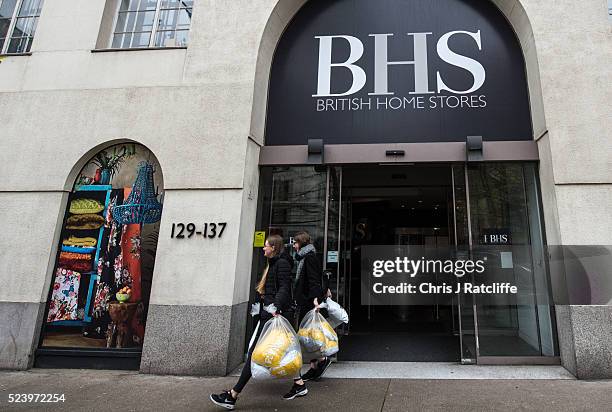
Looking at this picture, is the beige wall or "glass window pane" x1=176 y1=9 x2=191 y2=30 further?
"glass window pane" x1=176 y1=9 x2=191 y2=30

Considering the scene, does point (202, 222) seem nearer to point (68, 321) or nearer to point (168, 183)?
point (168, 183)

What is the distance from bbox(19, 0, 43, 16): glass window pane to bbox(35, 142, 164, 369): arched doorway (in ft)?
13.2

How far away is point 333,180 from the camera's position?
6.27 meters

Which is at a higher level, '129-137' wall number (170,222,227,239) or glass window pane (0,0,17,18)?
glass window pane (0,0,17,18)

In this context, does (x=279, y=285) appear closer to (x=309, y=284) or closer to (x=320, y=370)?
(x=309, y=284)

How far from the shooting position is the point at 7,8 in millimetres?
7535

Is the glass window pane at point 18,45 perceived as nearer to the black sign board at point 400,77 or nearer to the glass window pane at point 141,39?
the glass window pane at point 141,39

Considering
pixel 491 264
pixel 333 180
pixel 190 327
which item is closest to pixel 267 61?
pixel 333 180

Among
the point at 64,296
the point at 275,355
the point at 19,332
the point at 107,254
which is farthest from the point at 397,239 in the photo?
the point at 19,332

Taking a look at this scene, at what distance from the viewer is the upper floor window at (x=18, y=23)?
7289mm

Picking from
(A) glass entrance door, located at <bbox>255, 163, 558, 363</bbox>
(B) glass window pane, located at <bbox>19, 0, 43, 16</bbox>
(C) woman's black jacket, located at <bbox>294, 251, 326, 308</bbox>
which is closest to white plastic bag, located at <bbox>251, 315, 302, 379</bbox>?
(C) woman's black jacket, located at <bbox>294, 251, 326, 308</bbox>

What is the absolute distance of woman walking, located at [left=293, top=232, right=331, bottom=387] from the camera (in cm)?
473

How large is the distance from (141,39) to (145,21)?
45cm

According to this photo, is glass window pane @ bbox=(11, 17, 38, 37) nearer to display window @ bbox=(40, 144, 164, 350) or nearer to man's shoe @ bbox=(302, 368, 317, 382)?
display window @ bbox=(40, 144, 164, 350)
